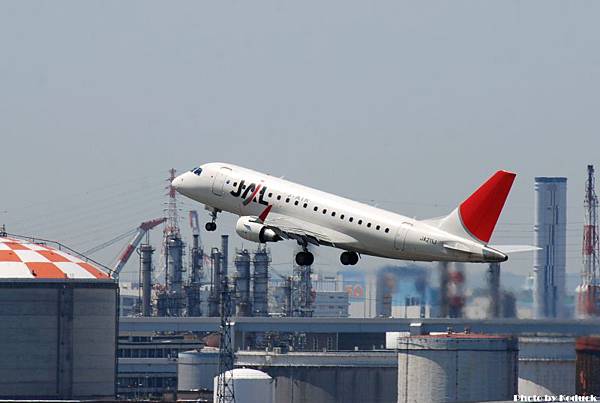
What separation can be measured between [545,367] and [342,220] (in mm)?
59929

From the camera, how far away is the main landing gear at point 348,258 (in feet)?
357

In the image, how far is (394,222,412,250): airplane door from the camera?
342 feet

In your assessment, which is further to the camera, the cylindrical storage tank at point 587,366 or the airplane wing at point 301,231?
the cylindrical storage tank at point 587,366

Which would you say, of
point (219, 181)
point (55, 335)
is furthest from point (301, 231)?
point (55, 335)

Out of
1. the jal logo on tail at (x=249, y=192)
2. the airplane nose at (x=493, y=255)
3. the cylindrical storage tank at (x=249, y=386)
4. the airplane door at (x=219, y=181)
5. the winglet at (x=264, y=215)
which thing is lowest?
the cylindrical storage tank at (x=249, y=386)

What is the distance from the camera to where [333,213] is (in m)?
108

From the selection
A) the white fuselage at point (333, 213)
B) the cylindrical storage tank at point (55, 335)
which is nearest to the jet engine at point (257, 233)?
the white fuselage at point (333, 213)

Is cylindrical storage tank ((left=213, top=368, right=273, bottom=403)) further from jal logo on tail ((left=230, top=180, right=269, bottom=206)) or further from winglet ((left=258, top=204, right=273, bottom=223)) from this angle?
winglet ((left=258, top=204, right=273, bottom=223))

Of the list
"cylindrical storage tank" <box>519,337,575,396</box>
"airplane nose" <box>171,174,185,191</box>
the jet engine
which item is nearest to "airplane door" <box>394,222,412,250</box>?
the jet engine

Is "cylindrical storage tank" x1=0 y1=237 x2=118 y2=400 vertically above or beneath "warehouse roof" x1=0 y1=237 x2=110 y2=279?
beneath

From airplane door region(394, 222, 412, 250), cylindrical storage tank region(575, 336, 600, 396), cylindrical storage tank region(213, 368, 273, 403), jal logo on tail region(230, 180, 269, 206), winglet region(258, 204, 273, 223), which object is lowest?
cylindrical storage tank region(213, 368, 273, 403)

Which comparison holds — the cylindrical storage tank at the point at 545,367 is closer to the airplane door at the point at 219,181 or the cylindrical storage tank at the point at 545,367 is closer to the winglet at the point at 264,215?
the airplane door at the point at 219,181

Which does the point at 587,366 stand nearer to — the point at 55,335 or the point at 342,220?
the point at 342,220

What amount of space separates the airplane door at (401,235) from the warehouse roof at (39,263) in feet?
250
